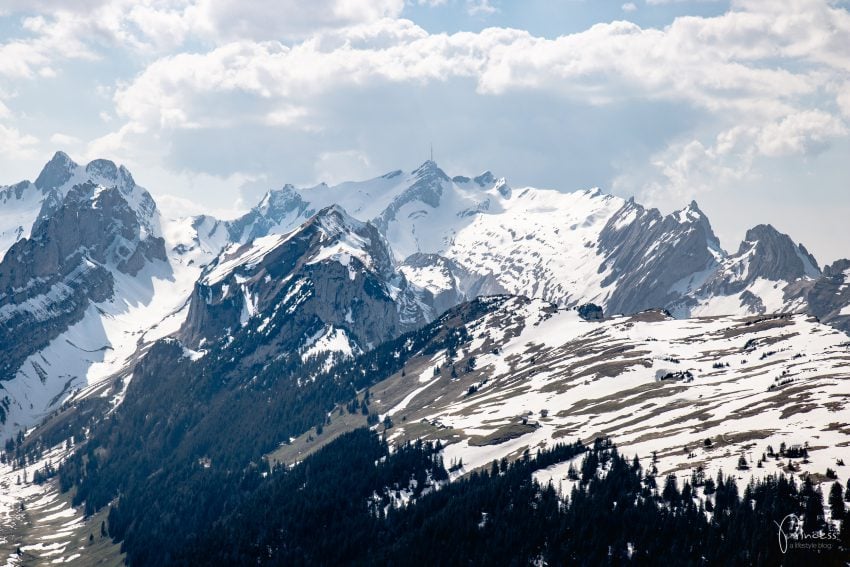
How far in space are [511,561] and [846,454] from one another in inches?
2540

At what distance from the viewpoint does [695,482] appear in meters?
185

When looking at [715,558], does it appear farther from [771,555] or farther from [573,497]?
[573,497]

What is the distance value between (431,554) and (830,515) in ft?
252

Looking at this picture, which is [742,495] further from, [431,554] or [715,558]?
[431,554]

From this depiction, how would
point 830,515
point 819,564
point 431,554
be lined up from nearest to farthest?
point 819,564 → point 830,515 → point 431,554

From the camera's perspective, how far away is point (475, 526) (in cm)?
19975

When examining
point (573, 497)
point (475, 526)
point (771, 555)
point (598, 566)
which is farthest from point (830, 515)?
point (475, 526)

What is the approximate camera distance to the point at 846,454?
17750cm

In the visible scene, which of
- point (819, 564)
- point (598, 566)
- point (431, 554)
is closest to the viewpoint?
point (819, 564)

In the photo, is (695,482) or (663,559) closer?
(663,559)

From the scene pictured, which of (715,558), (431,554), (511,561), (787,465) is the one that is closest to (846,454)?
(787,465)

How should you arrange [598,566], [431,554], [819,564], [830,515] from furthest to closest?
1. [431,554]
2. [598,566]
3. [830,515]
4. [819,564]

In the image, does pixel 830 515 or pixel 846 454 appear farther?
pixel 846 454

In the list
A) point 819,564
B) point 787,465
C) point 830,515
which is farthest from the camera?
point 787,465
